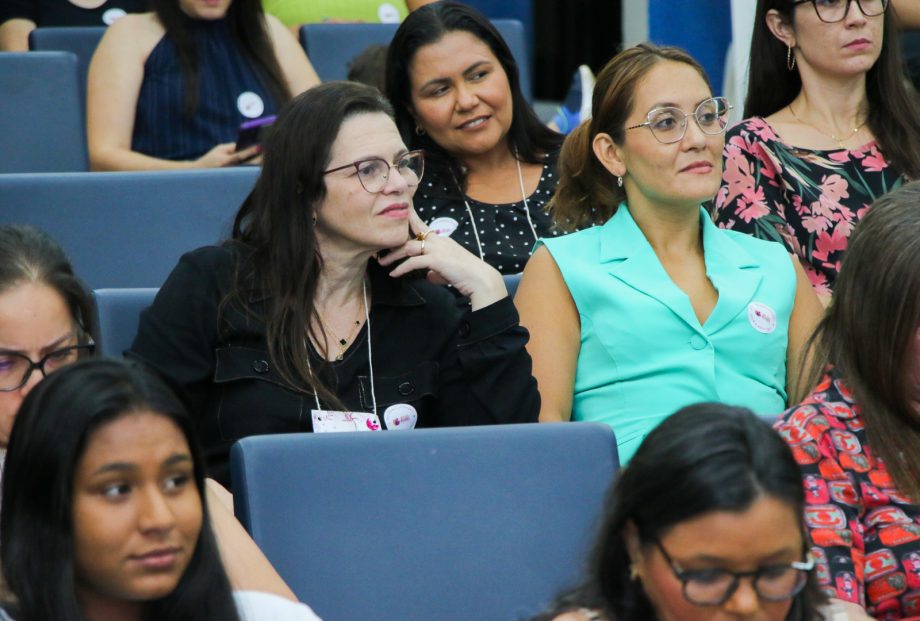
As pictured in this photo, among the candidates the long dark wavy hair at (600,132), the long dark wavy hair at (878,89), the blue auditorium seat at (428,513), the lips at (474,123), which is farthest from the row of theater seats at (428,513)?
the long dark wavy hair at (878,89)

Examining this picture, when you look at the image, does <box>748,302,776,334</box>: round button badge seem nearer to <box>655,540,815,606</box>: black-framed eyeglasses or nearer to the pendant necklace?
the pendant necklace

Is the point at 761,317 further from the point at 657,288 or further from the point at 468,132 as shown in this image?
the point at 468,132

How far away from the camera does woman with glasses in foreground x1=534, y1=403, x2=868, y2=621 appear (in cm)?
161

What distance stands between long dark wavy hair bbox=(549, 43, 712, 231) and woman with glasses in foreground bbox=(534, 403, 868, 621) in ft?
4.59

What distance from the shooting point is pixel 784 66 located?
3586mm

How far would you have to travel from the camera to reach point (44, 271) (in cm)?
215

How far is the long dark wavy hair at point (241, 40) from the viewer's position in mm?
4016

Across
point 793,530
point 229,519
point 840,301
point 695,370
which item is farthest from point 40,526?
point 695,370

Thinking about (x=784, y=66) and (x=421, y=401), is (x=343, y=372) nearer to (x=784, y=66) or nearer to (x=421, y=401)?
(x=421, y=401)

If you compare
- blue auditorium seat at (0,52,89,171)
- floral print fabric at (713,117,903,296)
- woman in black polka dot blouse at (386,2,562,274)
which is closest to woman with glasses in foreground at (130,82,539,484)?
woman in black polka dot blouse at (386,2,562,274)

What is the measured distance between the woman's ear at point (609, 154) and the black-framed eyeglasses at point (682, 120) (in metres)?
0.10

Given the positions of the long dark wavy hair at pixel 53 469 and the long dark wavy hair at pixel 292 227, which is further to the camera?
the long dark wavy hair at pixel 292 227

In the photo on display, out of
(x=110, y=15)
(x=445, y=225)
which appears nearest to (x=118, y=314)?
(x=445, y=225)

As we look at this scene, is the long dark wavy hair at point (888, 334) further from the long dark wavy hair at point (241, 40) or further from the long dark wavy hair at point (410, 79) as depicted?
the long dark wavy hair at point (241, 40)
